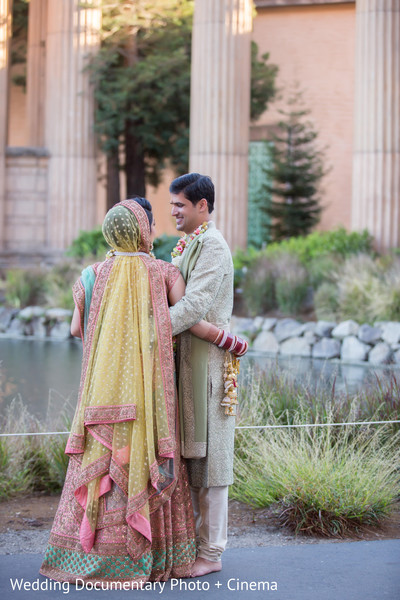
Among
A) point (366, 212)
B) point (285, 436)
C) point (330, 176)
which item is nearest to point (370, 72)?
point (366, 212)

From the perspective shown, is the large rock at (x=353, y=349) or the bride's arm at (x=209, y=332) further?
the large rock at (x=353, y=349)

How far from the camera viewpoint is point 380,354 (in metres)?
14.1

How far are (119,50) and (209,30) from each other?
4052 mm

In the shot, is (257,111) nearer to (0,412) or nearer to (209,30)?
(209,30)

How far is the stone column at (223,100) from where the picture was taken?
19406 millimetres

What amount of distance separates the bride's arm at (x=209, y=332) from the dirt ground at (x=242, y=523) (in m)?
1.37

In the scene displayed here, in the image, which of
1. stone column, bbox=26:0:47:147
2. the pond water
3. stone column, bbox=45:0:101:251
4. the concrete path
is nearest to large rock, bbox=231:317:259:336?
the pond water

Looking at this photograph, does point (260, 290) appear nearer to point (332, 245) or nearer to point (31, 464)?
point (332, 245)

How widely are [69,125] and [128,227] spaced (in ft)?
57.6

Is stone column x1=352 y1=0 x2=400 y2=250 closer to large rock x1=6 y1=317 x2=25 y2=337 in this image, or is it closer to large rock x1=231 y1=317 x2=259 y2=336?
large rock x1=231 y1=317 x2=259 y2=336

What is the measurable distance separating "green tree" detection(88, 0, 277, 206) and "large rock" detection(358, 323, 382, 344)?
9.80 m

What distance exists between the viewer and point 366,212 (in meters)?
19.2

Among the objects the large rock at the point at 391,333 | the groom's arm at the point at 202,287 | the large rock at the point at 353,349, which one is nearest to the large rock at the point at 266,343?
the large rock at the point at 353,349

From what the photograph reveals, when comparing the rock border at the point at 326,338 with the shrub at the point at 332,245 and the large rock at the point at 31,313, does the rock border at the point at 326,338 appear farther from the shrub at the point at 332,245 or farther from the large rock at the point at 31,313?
the large rock at the point at 31,313
